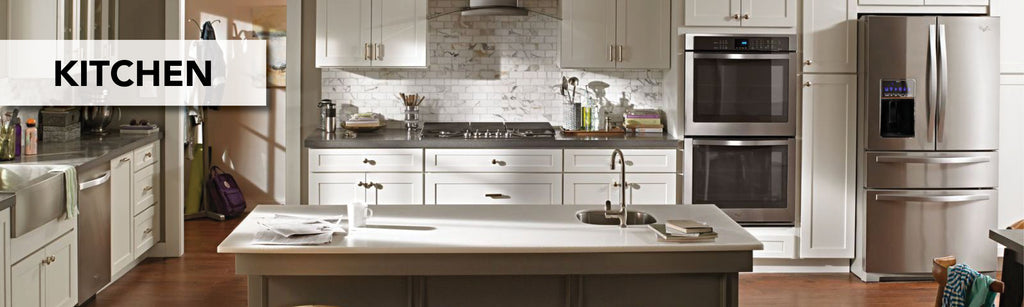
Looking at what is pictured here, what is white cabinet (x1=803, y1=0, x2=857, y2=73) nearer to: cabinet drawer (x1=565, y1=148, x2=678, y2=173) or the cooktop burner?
cabinet drawer (x1=565, y1=148, x2=678, y2=173)

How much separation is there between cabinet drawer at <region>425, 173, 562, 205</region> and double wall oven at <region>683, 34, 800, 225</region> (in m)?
0.83

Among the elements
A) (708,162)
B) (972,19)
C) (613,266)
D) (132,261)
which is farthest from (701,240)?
(132,261)

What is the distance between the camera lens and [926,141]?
6039 mm

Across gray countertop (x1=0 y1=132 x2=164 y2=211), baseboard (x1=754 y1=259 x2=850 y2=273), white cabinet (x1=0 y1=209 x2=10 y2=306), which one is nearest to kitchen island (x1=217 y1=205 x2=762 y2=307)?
white cabinet (x1=0 y1=209 x2=10 y2=306)

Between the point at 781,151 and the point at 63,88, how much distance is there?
4.26 metres

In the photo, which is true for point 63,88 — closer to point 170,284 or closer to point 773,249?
point 170,284

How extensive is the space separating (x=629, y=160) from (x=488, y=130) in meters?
0.89

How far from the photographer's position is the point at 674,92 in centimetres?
636

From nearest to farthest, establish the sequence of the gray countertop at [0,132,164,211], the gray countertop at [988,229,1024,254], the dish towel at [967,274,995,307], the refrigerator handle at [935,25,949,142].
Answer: the dish towel at [967,274,995,307]
the gray countertop at [988,229,1024,254]
the gray countertop at [0,132,164,211]
the refrigerator handle at [935,25,949,142]

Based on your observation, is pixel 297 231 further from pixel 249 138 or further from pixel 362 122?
pixel 249 138

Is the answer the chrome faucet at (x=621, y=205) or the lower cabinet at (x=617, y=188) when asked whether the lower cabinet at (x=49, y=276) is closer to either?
the chrome faucet at (x=621, y=205)

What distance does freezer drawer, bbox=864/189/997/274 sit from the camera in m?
6.11

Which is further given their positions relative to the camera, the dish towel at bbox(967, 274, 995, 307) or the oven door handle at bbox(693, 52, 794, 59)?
the oven door handle at bbox(693, 52, 794, 59)

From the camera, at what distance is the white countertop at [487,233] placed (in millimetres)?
3445
